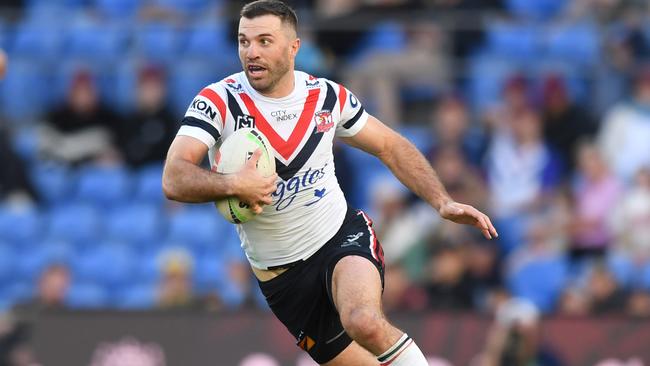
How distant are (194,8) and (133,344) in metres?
5.39

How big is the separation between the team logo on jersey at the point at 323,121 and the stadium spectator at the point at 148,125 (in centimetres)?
648

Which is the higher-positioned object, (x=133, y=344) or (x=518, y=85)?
(x=518, y=85)

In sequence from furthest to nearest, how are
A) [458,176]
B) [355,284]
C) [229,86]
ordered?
[458,176], [229,86], [355,284]

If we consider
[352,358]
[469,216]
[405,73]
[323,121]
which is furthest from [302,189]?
[405,73]

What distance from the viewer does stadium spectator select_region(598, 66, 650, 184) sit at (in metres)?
13.3

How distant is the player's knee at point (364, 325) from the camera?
732 centimetres

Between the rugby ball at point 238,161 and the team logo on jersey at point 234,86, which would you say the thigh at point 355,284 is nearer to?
the rugby ball at point 238,161

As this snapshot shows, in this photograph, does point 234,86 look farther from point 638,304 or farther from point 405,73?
point 405,73

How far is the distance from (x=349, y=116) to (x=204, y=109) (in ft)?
3.16

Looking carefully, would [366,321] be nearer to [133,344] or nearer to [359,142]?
[359,142]

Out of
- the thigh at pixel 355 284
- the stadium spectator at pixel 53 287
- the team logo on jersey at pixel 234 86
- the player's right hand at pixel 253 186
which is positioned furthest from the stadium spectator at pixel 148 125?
the player's right hand at pixel 253 186

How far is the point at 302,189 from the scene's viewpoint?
789cm

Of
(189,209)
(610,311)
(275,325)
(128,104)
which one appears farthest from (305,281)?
(128,104)

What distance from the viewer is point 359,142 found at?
823 cm
